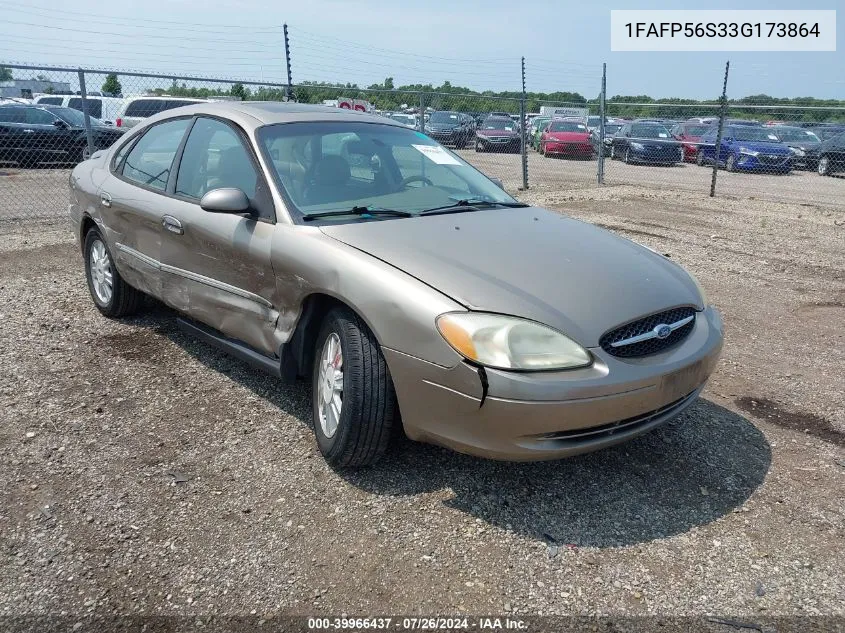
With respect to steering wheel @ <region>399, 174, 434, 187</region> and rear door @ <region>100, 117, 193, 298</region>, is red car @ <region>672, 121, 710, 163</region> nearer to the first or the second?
steering wheel @ <region>399, 174, 434, 187</region>

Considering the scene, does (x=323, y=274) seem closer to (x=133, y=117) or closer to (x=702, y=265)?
(x=702, y=265)

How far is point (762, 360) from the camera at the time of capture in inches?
182

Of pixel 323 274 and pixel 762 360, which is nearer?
pixel 323 274

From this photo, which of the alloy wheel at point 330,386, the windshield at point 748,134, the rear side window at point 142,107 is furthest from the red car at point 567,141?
the alloy wheel at point 330,386

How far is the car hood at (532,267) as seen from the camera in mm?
2697

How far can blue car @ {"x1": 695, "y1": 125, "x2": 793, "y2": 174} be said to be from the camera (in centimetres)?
1855

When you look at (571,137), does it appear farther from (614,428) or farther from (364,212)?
(614,428)

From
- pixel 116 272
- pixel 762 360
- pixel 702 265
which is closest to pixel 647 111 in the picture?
pixel 702 265

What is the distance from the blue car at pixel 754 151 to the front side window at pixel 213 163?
17.0m

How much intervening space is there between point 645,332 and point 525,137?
11.4m

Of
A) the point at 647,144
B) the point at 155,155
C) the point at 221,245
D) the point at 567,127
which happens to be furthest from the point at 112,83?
the point at 567,127

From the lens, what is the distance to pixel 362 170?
3.77 meters

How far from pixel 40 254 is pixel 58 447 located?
15.7 ft

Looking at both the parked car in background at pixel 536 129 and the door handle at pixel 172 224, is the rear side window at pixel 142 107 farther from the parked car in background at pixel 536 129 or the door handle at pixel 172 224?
the door handle at pixel 172 224
